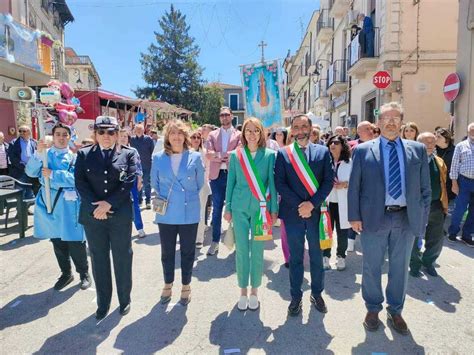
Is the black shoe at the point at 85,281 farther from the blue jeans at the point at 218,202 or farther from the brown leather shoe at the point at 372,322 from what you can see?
the brown leather shoe at the point at 372,322

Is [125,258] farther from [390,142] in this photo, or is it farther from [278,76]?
[278,76]

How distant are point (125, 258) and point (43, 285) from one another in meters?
1.47

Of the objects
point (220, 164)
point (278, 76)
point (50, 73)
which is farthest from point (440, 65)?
point (50, 73)

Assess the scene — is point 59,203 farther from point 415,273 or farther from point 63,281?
point 415,273

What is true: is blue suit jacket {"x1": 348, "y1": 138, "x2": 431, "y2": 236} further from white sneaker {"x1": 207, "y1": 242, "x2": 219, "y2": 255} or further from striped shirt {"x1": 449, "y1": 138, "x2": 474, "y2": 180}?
striped shirt {"x1": 449, "y1": 138, "x2": 474, "y2": 180}

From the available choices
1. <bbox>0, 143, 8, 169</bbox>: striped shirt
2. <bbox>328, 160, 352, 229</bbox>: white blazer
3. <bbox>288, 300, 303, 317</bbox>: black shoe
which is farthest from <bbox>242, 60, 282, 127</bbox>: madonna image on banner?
<bbox>0, 143, 8, 169</bbox>: striped shirt

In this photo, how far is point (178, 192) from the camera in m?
3.74

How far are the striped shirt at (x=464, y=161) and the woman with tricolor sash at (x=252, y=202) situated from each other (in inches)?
160

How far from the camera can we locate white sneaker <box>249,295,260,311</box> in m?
3.67

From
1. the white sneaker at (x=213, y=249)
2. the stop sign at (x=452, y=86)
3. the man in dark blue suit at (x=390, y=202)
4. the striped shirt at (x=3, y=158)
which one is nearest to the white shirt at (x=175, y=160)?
the man in dark blue suit at (x=390, y=202)

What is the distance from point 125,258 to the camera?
356cm

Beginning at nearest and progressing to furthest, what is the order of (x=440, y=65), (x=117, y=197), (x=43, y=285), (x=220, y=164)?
1. (x=117, y=197)
2. (x=43, y=285)
3. (x=220, y=164)
4. (x=440, y=65)

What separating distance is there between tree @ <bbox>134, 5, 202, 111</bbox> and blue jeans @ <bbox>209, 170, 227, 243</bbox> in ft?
128

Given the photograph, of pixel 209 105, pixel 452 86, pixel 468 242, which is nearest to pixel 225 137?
pixel 468 242
